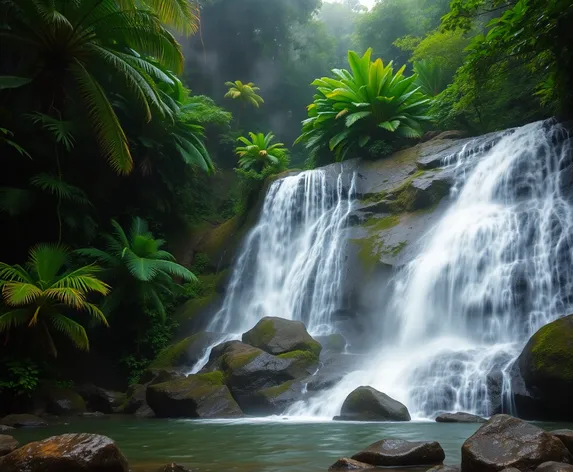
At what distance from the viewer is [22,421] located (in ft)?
32.6

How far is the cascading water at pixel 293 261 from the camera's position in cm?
1445

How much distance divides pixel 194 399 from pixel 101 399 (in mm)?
3368

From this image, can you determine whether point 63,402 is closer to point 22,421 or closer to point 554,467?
point 22,421

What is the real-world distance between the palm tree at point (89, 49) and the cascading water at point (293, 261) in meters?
4.76

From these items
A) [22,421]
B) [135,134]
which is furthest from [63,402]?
[135,134]

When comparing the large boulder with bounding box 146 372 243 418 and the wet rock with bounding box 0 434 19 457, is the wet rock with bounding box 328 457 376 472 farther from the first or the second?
the large boulder with bounding box 146 372 243 418

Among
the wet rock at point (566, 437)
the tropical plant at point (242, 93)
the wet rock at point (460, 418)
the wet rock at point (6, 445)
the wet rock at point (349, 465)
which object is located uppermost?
the tropical plant at point (242, 93)

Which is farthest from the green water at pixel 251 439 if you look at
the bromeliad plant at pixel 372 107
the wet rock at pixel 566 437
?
the bromeliad plant at pixel 372 107

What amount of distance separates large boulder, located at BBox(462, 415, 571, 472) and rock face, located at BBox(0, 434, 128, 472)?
256cm

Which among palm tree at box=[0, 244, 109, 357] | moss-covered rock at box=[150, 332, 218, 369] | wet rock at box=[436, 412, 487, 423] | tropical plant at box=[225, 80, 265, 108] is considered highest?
tropical plant at box=[225, 80, 265, 108]

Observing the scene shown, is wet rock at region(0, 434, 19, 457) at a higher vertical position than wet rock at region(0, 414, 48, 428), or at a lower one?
higher

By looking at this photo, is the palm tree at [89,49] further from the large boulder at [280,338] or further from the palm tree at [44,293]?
the large boulder at [280,338]

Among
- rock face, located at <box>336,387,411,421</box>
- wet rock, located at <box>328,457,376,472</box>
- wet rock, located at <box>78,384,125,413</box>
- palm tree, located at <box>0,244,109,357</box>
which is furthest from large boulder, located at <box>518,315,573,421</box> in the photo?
wet rock, located at <box>78,384,125,413</box>

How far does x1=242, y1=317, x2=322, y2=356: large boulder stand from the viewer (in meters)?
11.8
